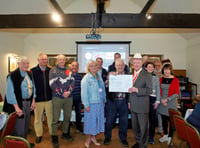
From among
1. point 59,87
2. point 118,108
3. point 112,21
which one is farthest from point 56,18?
point 118,108

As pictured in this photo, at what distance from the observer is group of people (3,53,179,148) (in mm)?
2371

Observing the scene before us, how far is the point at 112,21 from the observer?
3.44 m

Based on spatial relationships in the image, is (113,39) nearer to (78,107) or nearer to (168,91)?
(78,107)

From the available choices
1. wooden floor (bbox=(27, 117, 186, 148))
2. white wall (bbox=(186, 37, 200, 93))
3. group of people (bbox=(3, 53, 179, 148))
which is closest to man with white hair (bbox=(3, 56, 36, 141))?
group of people (bbox=(3, 53, 179, 148))

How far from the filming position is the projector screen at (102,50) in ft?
18.7

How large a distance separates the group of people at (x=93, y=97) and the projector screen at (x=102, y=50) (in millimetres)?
2889

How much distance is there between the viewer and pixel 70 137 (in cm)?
304

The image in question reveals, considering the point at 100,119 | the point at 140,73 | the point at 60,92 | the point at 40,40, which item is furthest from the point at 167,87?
the point at 40,40

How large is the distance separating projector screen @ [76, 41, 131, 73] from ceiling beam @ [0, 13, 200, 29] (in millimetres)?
2242

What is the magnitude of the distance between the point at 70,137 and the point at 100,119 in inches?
33.7

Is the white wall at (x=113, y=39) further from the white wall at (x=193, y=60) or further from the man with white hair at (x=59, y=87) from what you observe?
the man with white hair at (x=59, y=87)

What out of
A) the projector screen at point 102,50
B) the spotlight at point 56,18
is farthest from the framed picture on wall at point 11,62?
the spotlight at point 56,18

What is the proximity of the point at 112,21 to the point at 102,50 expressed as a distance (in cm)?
236

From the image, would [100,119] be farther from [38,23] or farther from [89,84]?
[38,23]
